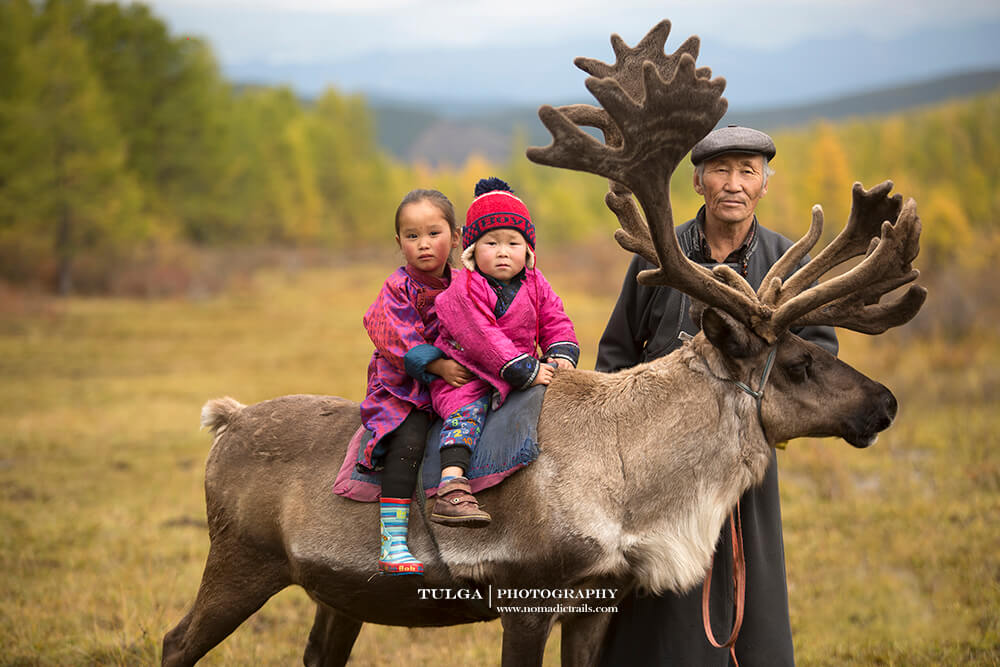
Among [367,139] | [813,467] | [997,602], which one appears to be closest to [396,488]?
[997,602]

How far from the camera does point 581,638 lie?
3965 mm

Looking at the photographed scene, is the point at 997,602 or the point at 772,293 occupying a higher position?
the point at 772,293

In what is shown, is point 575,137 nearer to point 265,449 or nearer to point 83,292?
point 265,449

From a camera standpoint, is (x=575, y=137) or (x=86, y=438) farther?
(x=86, y=438)

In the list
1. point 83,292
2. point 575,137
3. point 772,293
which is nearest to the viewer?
point 575,137

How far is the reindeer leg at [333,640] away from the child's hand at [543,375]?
74.8 inches

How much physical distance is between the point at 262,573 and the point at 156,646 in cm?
204

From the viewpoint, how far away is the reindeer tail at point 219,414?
448 cm

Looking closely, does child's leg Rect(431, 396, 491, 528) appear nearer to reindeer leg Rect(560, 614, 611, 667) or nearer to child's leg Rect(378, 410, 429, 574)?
child's leg Rect(378, 410, 429, 574)

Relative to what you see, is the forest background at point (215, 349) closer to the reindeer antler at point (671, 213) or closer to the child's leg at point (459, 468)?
the child's leg at point (459, 468)

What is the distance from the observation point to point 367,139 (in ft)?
241

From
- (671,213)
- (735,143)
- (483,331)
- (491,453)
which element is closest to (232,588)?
(491,453)

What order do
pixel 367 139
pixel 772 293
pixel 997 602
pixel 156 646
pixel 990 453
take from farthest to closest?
pixel 367 139, pixel 990 453, pixel 997 602, pixel 156 646, pixel 772 293

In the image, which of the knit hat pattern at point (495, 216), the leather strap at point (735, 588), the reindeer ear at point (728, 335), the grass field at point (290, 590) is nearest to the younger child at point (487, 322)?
the knit hat pattern at point (495, 216)
